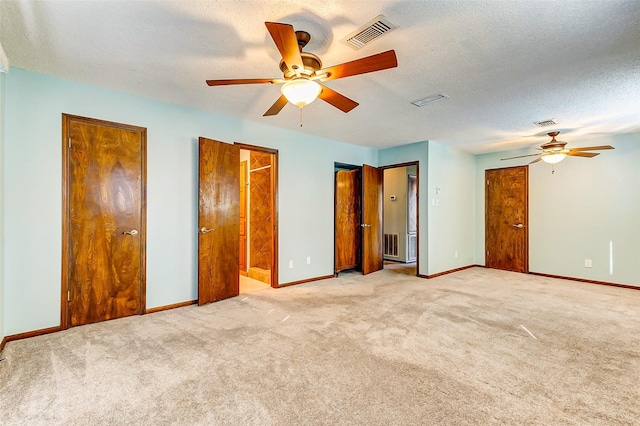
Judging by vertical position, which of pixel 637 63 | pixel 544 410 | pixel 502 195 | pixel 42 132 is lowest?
pixel 544 410

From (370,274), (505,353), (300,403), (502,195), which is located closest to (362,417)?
(300,403)

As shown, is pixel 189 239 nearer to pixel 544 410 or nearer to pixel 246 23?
pixel 246 23

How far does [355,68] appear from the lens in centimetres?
195

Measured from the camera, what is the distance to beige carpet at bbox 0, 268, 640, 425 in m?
1.78

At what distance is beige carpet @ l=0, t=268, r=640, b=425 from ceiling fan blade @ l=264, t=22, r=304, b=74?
2.16 metres

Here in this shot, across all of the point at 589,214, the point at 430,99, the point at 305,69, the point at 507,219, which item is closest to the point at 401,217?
the point at 507,219

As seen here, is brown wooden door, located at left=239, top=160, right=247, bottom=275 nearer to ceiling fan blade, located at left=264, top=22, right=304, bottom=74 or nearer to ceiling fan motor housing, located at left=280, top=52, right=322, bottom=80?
ceiling fan motor housing, located at left=280, top=52, right=322, bottom=80

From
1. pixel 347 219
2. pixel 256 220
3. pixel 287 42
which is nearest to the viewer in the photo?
pixel 287 42

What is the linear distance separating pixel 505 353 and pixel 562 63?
99.9 inches

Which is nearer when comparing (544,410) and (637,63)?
(544,410)

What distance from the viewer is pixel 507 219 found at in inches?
245

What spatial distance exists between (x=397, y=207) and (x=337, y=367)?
5.70 metres

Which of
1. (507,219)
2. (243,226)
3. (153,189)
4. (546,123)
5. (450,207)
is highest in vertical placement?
(546,123)

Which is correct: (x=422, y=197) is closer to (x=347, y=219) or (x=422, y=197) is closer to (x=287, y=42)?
(x=347, y=219)
